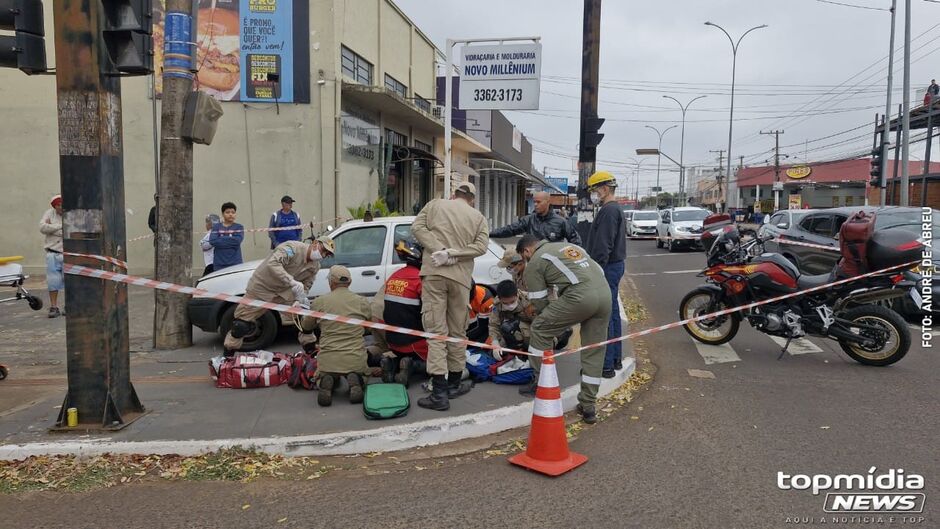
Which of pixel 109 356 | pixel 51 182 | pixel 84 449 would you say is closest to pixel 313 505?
pixel 84 449

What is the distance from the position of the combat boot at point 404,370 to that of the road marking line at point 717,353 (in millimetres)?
3370

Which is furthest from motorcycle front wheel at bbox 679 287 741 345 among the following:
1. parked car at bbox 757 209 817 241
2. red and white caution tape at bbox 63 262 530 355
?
parked car at bbox 757 209 817 241

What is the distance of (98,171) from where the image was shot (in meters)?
4.56

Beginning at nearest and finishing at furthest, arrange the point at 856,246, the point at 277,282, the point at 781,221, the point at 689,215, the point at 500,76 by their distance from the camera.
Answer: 1. the point at 277,282
2. the point at 856,246
3. the point at 500,76
4. the point at 781,221
5. the point at 689,215

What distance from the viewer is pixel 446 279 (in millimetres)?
5188

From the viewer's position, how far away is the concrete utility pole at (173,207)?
22.7 feet

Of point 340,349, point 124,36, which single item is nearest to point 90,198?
point 124,36

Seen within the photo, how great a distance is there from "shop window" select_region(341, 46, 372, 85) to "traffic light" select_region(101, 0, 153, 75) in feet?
35.2

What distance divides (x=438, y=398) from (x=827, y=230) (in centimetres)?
930

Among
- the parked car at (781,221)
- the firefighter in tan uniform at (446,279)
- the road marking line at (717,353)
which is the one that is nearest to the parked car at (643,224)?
the parked car at (781,221)

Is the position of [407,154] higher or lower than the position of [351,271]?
higher

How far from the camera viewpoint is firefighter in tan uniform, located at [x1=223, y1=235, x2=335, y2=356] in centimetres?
651

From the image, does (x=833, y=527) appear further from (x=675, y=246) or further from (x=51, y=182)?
(x=675, y=246)

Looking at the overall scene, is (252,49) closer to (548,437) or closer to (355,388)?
(355,388)
